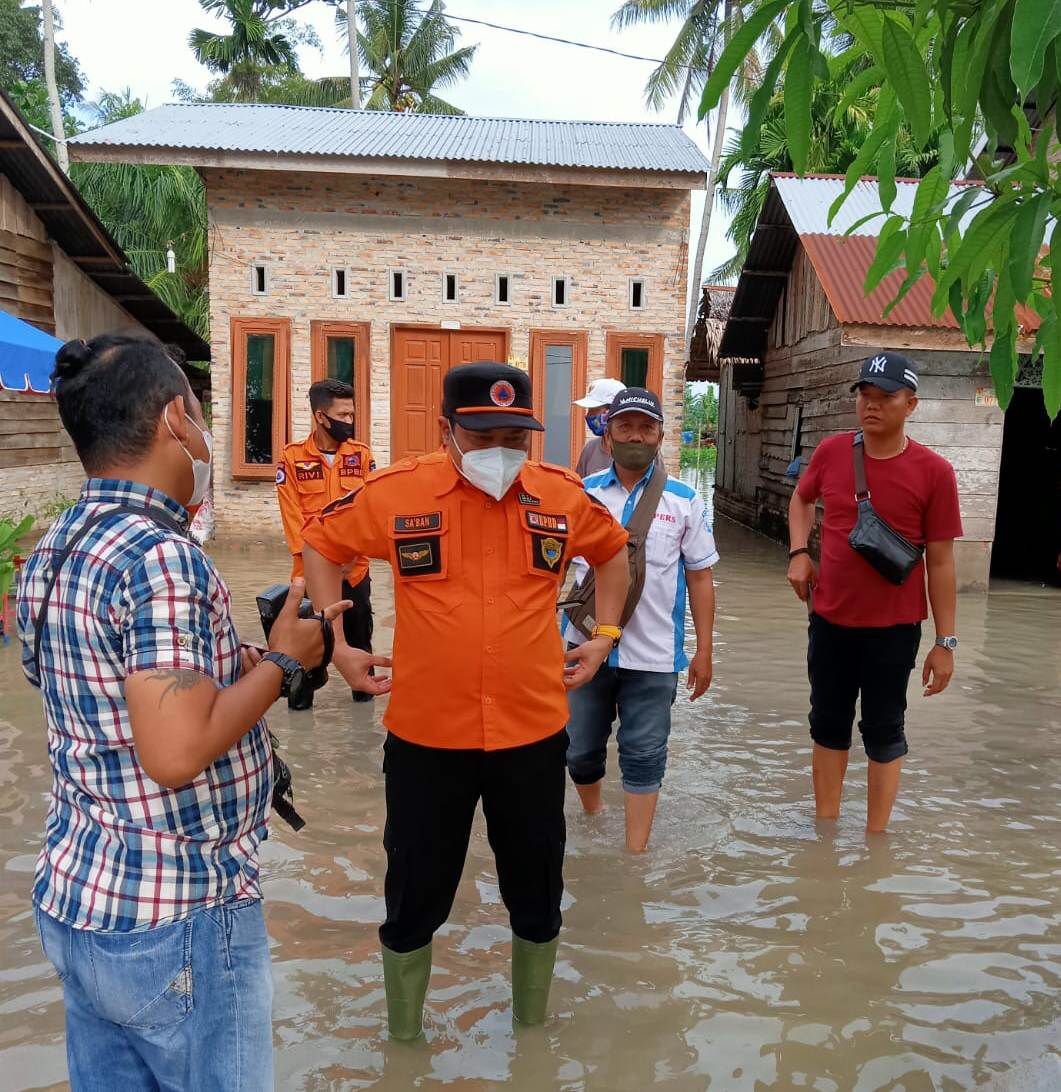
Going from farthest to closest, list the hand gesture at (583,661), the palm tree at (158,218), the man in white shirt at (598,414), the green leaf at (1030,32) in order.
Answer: the palm tree at (158,218), the man in white shirt at (598,414), the hand gesture at (583,661), the green leaf at (1030,32)

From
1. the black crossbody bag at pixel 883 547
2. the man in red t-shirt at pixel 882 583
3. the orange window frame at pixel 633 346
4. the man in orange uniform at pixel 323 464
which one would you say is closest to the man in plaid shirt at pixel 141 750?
the black crossbody bag at pixel 883 547

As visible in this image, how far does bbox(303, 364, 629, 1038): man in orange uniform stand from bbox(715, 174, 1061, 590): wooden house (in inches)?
256

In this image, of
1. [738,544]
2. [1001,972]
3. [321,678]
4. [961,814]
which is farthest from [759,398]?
[321,678]

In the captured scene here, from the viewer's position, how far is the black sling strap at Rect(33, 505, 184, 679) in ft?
5.62

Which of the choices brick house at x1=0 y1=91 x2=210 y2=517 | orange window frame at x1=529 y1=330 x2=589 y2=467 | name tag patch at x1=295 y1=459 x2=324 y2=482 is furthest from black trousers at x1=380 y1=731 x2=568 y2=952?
orange window frame at x1=529 y1=330 x2=589 y2=467

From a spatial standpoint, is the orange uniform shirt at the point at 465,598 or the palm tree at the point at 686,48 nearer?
the orange uniform shirt at the point at 465,598

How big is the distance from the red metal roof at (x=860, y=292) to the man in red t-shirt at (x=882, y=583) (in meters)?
6.51

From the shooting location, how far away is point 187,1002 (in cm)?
174

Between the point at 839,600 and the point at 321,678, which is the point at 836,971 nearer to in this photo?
the point at 839,600

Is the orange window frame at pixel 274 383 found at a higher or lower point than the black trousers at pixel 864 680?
higher

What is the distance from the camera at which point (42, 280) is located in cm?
1434

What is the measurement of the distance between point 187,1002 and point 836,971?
2.55m

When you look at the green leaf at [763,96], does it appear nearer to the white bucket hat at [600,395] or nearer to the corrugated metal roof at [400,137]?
the white bucket hat at [600,395]

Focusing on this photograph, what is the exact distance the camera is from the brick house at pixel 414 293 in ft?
45.4
